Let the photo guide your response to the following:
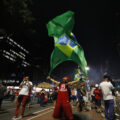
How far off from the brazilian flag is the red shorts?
67.5 inches

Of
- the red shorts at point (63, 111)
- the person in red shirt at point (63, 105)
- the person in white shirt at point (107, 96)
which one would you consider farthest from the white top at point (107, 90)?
the red shorts at point (63, 111)

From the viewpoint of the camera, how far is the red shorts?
401cm

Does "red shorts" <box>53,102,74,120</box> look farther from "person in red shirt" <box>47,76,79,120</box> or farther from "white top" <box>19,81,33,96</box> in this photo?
"white top" <box>19,81,33,96</box>

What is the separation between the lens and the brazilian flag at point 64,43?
542 centimetres

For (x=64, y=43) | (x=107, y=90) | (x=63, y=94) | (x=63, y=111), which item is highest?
(x=64, y=43)

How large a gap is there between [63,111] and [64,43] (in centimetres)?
270

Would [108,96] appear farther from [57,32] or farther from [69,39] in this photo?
[57,32]

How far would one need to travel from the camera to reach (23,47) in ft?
351

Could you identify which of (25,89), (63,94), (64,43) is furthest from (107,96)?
(25,89)

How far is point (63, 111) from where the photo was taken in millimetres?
4207

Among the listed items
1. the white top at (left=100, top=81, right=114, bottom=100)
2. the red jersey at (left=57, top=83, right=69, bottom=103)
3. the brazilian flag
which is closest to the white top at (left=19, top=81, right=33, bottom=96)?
the brazilian flag

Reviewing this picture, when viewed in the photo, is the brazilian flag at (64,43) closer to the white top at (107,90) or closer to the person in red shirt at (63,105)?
the white top at (107,90)

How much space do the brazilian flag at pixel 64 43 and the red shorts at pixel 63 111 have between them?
1.72 m

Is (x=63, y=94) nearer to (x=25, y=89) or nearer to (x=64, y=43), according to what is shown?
(x=64, y=43)
